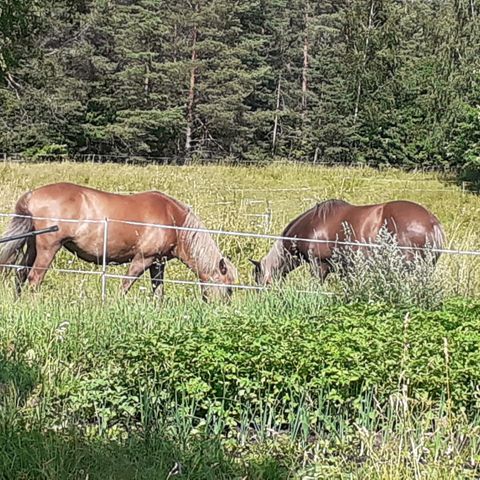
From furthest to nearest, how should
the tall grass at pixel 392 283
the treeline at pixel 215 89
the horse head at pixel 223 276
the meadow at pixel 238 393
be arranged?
the treeline at pixel 215 89, the horse head at pixel 223 276, the tall grass at pixel 392 283, the meadow at pixel 238 393

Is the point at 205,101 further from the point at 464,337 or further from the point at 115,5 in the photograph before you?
the point at 464,337

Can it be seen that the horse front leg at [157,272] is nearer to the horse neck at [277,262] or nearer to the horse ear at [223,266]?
the horse ear at [223,266]

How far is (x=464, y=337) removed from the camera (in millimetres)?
4113

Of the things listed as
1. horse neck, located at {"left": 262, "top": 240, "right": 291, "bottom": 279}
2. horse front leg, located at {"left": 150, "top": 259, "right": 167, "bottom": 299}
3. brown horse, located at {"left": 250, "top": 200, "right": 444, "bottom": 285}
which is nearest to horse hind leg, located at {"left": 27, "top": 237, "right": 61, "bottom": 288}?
horse front leg, located at {"left": 150, "top": 259, "right": 167, "bottom": 299}

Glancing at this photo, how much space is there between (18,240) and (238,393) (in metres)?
4.39

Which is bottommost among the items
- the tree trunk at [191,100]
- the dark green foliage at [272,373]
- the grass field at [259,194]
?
the grass field at [259,194]

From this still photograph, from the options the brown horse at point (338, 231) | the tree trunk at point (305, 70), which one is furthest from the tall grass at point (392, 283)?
the tree trunk at point (305, 70)

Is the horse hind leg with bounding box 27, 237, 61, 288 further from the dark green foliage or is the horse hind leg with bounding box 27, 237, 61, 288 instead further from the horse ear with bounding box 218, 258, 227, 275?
the dark green foliage

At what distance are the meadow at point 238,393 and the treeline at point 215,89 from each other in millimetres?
30652

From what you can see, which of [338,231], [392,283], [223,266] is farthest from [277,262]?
[392,283]

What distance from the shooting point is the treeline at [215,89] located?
36.1 meters

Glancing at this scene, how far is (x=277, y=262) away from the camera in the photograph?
7.72 meters

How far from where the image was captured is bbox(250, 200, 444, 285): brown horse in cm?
769

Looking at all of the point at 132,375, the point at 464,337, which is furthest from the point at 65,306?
the point at 464,337
